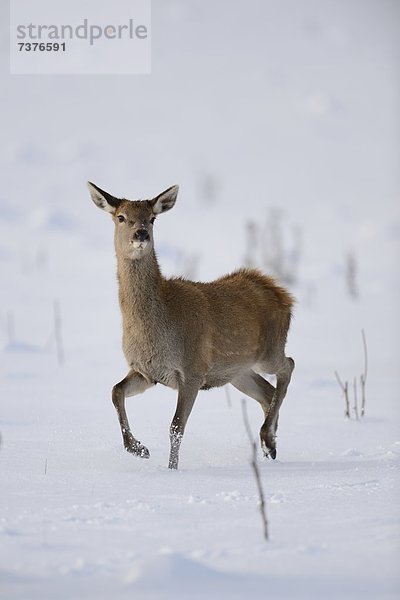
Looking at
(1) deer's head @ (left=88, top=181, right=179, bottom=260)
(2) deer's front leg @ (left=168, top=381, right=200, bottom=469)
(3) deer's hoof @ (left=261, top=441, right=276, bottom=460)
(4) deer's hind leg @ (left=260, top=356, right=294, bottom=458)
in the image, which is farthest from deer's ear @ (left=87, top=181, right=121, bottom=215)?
(3) deer's hoof @ (left=261, top=441, right=276, bottom=460)

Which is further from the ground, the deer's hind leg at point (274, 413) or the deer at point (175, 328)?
the deer at point (175, 328)

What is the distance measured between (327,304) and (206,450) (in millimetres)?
17254

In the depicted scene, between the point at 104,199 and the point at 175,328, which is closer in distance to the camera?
the point at 175,328

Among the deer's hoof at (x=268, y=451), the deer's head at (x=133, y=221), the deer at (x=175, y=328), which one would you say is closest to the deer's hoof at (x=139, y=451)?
the deer at (x=175, y=328)

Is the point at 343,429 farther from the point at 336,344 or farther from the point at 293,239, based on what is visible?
the point at 293,239

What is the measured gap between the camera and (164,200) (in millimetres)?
8547

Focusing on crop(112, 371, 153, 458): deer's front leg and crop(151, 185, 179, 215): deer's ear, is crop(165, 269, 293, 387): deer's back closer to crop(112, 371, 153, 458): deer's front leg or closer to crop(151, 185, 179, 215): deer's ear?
crop(112, 371, 153, 458): deer's front leg

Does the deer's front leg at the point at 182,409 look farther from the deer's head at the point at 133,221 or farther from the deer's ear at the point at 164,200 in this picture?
the deer's ear at the point at 164,200

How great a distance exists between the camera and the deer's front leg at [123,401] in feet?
25.4

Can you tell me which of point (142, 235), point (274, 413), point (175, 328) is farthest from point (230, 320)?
point (142, 235)

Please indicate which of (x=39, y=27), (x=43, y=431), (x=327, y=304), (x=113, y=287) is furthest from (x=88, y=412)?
(x=113, y=287)

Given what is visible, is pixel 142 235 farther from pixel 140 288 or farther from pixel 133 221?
pixel 140 288

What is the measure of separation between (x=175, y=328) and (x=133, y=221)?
1.03m

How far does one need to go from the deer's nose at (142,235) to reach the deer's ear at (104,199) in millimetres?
542
